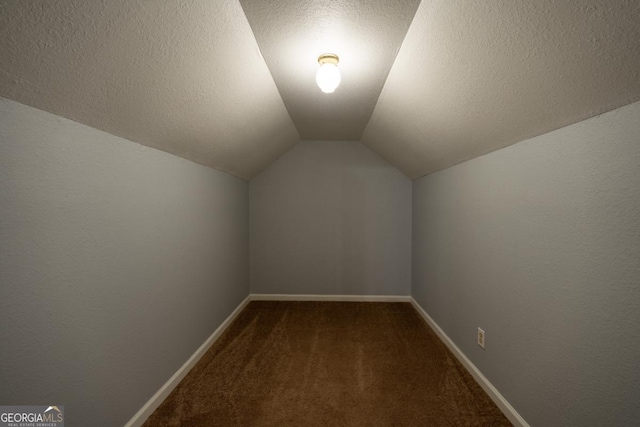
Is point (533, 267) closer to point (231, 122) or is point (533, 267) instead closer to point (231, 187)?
point (231, 122)

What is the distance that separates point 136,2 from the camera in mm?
836

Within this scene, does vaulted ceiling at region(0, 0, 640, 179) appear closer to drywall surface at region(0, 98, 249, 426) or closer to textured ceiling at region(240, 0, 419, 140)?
textured ceiling at region(240, 0, 419, 140)

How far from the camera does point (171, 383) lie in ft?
5.83

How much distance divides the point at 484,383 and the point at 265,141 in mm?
2620

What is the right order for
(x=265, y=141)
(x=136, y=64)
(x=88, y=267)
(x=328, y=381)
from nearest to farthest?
(x=136, y=64) < (x=88, y=267) < (x=328, y=381) < (x=265, y=141)

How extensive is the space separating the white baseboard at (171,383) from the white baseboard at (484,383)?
2.07 metres

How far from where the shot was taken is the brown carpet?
62.4 inches

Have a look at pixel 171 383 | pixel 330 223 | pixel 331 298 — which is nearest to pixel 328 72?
pixel 171 383

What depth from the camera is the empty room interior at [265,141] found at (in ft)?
3.01

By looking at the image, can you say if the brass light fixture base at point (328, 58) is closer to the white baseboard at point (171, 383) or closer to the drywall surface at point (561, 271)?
the drywall surface at point (561, 271)

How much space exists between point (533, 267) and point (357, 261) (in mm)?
2293

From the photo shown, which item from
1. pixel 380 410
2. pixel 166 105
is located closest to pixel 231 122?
pixel 166 105

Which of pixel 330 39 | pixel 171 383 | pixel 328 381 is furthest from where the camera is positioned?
pixel 328 381

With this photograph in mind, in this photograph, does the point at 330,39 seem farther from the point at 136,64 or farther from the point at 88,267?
the point at 88,267
